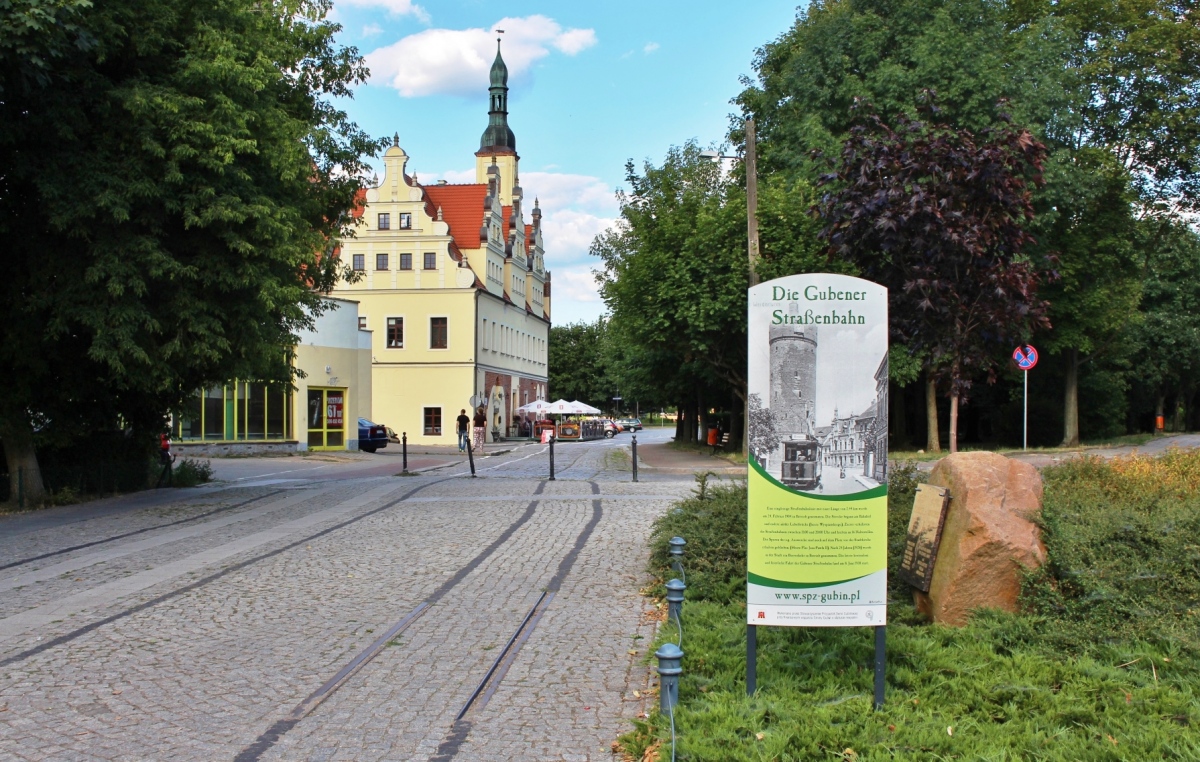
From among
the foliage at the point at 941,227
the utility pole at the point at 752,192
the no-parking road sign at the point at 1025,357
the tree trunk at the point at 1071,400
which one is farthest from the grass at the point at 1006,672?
the tree trunk at the point at 1071,400

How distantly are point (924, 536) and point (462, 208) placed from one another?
61315 mm

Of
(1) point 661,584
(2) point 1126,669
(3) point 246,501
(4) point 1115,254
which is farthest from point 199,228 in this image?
(4) point 1115,254

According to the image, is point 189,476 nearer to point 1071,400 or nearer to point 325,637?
point 325,637

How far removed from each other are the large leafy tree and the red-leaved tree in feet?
26.8

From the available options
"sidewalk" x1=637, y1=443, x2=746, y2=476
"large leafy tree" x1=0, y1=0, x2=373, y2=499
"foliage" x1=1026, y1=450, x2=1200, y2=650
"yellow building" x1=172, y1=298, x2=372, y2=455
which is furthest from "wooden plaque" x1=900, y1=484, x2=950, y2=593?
"yellow building" x1=172, y1=298, x2=372, y2=455

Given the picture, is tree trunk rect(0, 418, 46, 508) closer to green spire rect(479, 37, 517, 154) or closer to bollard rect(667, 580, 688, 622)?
bollard rect(667, 580, 688, 622)

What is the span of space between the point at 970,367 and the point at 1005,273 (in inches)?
66.3

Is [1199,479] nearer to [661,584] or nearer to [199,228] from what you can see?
[661,584]

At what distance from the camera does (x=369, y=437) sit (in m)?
43.8

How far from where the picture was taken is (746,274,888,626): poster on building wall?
550 centimetres

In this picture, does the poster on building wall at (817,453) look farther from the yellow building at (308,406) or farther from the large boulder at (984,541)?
the yellow building at (308,406)

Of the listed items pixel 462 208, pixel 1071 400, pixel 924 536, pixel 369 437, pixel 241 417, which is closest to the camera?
pixel 924 536

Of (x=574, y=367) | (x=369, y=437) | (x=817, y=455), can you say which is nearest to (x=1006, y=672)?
(x=817, y=455)

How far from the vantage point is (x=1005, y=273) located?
12.1 metres
